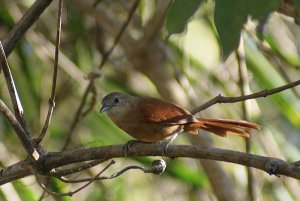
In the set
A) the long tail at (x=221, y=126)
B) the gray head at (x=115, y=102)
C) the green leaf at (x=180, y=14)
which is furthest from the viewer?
the gray head at (x=115, y=102)

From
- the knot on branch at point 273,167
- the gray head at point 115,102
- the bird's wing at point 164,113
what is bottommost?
the knot on branch at point 273,167

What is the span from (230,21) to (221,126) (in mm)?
1195

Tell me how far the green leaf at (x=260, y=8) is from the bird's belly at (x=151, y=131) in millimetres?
1251

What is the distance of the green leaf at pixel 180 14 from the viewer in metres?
2.04

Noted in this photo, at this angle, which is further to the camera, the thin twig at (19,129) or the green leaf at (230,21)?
the thin twig at (19,129)

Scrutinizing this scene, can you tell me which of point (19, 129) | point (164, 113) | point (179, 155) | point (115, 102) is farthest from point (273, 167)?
point (115, 102)

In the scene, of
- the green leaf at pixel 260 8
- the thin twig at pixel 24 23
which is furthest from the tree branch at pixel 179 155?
the thin twig at pixel 24 23

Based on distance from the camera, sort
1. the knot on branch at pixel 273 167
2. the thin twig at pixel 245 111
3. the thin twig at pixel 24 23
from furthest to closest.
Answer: the thin twig at pixel 245 111
the thin twig at pixel 24 23
the knot on branch at pixel 273 167

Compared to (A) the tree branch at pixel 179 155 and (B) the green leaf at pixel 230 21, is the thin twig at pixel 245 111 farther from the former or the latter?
(B) the green leaf at pixel 230 21

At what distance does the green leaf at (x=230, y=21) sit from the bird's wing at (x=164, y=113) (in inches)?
41.6

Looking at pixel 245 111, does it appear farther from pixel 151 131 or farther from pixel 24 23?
pixel 24 23

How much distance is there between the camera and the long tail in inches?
117

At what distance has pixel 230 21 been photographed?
1.92 m

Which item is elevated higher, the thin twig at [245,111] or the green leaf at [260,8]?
the thin twig at [245,111]
